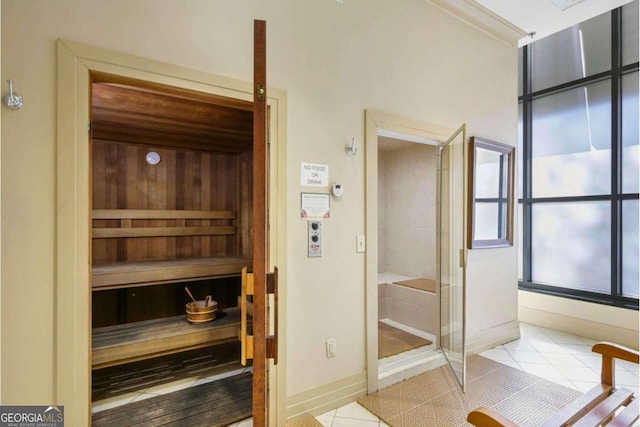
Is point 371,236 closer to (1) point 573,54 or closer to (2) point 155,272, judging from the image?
(2) point 155,272

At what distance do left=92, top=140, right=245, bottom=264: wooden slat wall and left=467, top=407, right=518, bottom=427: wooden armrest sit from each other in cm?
294

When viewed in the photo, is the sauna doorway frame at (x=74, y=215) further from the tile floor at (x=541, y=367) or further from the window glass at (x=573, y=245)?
the window glass at (x=573, y=245)

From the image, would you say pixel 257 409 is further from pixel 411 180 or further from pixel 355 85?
pixel 411 180

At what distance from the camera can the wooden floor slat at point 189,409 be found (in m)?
1.98

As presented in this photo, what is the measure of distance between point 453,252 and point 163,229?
2.91 metres

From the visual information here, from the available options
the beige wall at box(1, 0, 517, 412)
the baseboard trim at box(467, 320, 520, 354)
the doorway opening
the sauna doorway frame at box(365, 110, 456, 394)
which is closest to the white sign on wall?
the beige wall at box(1, 0, 517, 412)

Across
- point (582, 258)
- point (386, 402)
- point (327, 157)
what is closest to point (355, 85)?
point (327, 157)

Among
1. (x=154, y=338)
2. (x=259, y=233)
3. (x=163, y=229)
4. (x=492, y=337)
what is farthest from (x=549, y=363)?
(x=163, y=229)

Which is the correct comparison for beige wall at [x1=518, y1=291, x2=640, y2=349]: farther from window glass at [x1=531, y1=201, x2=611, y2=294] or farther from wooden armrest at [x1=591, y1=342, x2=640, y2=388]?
wooden armrest at [x1=591, y1=342, x2=640, y2=388]

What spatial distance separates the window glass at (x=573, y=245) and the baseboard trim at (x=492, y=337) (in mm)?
1018

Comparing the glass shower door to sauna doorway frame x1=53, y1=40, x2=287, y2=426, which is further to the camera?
the glass shower door

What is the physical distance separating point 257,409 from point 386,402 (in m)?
1.71


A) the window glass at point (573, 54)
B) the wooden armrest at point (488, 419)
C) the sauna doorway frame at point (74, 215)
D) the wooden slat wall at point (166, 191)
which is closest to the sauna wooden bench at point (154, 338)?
the sauna doorway frame at point (74, 215)

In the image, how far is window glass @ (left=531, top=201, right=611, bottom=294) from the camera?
11.4 ft
